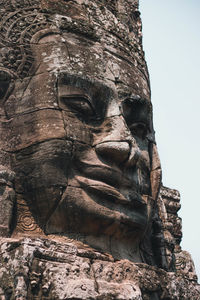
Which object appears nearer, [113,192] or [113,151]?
[113,192]

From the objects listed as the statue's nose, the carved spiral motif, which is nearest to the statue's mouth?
the statue's nose

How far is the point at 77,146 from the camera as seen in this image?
517 centimetres

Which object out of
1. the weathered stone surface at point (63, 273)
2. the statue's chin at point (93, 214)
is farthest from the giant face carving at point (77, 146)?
the weathered stone surface at point (63, 273)

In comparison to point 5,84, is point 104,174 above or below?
below

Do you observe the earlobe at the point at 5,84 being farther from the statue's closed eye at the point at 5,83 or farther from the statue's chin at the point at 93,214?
the statue's chin at the point at 93,214

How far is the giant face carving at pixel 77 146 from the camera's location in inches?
197

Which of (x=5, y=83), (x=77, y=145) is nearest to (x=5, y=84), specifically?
(x=5, y=83)

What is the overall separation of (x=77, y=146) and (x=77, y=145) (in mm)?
11

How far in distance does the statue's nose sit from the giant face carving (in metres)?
0.01

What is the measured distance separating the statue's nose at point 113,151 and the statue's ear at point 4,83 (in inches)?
45.4

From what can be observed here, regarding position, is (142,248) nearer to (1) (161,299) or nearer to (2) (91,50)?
(1) (161,299)

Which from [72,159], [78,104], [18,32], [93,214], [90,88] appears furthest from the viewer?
[18,32]

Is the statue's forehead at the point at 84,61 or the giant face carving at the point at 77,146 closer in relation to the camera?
the giant face carving at the point at 77,146

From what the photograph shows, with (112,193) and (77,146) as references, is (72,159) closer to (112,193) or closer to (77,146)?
(77,146)
